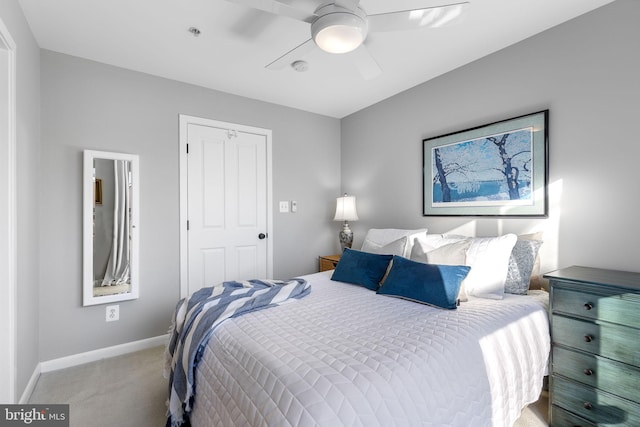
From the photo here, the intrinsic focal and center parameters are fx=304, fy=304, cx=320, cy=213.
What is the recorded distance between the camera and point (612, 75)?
1886mm

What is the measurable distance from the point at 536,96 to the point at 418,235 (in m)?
1.34

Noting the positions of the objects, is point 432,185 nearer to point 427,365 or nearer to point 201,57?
point 427,365

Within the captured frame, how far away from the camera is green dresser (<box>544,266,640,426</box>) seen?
1.46 metres

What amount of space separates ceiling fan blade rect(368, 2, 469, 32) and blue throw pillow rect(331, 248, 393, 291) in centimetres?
158

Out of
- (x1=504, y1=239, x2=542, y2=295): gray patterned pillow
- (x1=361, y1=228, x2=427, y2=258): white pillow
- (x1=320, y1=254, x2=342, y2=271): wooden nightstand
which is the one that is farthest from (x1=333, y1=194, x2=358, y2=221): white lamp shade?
(x1=504, y1=239, x2=542, y2=295): gray patterned pillow

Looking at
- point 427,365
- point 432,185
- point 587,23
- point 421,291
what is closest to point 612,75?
point 587,23

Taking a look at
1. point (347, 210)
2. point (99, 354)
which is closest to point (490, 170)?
point (347, 210)

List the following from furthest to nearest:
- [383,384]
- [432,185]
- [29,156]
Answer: [432,185]
[29,156]
[383,384]

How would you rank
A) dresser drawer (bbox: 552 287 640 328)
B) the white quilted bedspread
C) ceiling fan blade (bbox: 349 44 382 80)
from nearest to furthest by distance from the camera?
Answer: the white quilted bedspread → dresser drawer (bbox: 552 287 640 328) → ceiling fan blade (bbox: 349 44 382 80)

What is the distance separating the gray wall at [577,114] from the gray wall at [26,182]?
311 centimetres

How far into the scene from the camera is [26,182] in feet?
6.44

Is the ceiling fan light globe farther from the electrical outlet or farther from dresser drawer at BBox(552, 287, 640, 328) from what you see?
the electrical outlet

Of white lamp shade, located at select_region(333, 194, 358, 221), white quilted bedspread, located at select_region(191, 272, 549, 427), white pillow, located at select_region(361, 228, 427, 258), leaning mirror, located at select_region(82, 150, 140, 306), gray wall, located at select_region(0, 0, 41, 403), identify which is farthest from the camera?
white lamp shade, located at select_region(333, 194, 358, 221)

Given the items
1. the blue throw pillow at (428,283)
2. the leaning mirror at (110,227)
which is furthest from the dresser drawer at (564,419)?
the leaning mirror at (110,227)
